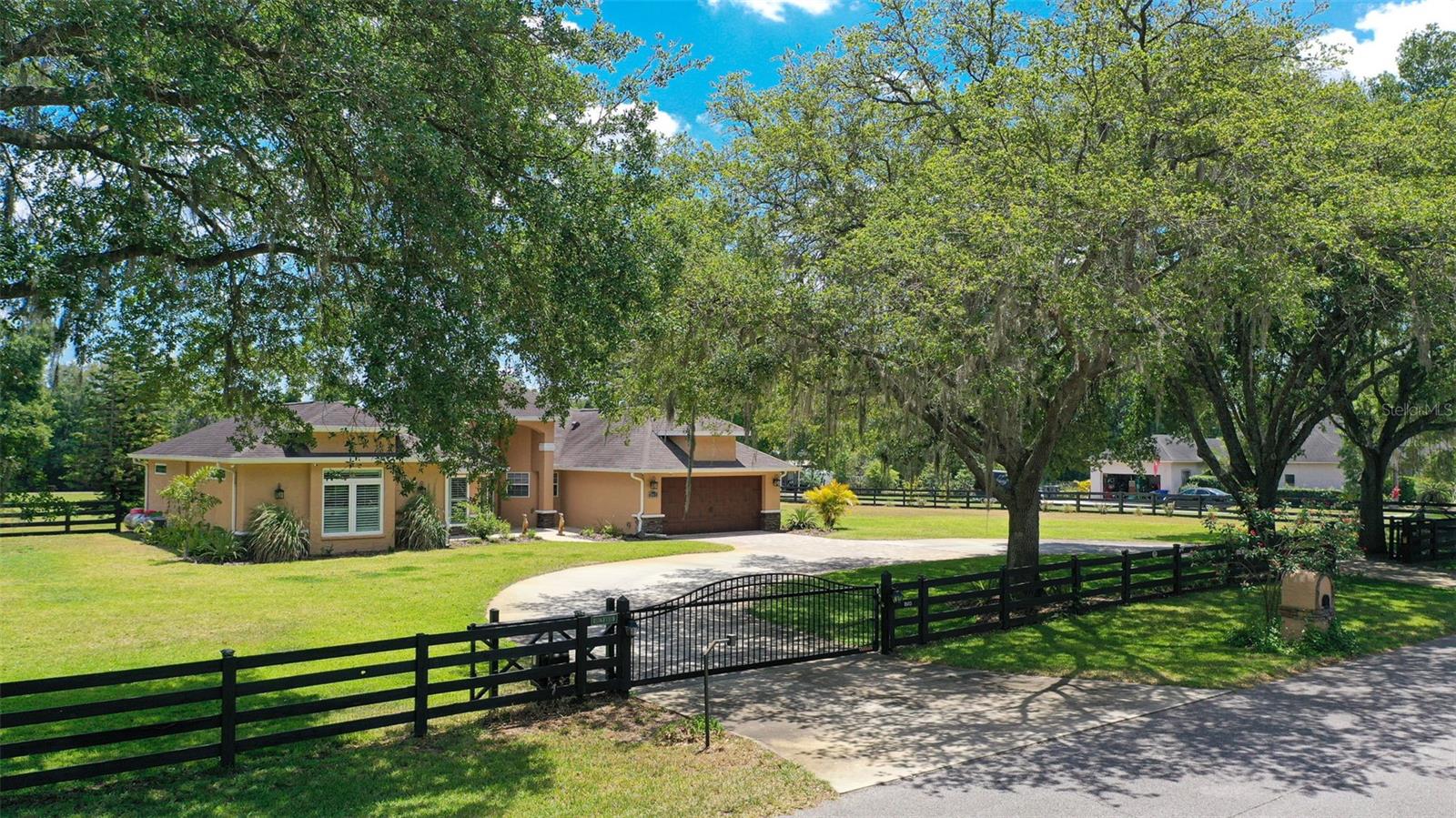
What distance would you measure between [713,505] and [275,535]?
14600 millimetres

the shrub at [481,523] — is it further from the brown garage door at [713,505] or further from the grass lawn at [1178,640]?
the grass lawn at [1178,640]

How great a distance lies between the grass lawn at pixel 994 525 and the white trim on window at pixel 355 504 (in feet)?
50.6

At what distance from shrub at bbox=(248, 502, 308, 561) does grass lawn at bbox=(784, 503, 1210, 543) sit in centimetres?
1743

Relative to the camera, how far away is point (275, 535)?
22.5 meters

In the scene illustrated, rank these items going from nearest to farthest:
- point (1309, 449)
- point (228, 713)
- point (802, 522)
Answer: point (228, 713) < point (802, 522) < point (1309, 449)

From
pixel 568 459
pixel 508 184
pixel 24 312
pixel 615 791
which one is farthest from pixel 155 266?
pixel 568 459

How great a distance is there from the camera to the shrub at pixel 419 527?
83.3 ft

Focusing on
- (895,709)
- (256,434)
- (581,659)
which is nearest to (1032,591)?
(895,709)

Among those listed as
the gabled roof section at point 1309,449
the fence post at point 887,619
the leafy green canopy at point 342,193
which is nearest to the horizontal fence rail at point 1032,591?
the fence post at point 887,619

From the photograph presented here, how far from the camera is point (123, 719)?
9.47m

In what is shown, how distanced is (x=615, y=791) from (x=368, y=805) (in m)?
1.91

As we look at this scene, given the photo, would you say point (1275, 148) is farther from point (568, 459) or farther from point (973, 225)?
point (568, 459)

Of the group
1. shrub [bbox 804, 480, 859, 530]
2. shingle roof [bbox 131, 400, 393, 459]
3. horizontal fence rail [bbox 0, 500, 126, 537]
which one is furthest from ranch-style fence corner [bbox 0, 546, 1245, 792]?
horizontal fence rail [bbox 0, 500, 126, 537]

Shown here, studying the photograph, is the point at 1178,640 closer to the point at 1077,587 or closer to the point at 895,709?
the point at 1077,587
